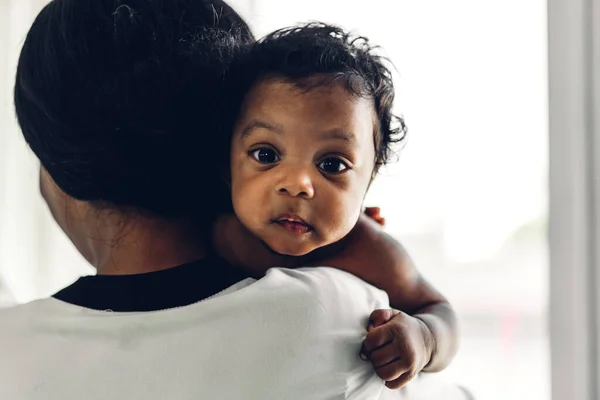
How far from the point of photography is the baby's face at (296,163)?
810mm

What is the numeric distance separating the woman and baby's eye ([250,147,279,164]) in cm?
5

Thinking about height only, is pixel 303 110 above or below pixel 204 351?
above

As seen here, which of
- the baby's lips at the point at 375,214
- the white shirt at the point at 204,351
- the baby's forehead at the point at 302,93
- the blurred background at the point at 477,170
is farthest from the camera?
the blurred background at the point at 477,170

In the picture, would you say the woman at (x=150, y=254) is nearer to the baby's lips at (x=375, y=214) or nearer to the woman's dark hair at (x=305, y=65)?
the woman's dark hair at (x=305, y=65)

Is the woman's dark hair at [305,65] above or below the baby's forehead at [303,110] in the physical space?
above

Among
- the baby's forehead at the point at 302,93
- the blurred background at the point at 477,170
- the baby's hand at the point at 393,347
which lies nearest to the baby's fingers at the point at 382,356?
the baby's hand at the point at 393,347

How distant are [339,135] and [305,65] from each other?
8 centimetres

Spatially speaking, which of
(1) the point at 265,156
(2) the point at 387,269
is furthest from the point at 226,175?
(2) the point at 387,269

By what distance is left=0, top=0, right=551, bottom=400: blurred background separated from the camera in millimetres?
1219

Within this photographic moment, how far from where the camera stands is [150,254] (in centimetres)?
79

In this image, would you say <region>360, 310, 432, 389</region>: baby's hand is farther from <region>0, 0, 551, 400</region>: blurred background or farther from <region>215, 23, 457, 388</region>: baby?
<region>0, 0, 551, 400</region>: blurred background

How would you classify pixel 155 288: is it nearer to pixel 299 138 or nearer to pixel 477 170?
pixel 299 138

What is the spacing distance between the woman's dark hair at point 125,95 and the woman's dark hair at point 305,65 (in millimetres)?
26

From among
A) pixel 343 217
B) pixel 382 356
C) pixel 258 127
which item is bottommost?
pixel 382 356
